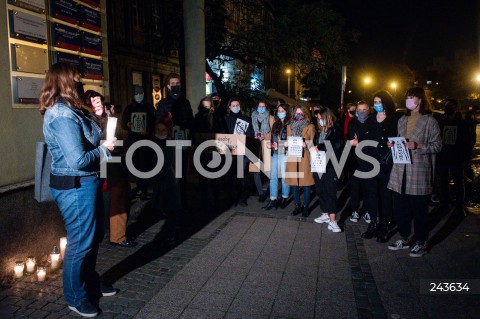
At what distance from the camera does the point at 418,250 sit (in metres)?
5.48

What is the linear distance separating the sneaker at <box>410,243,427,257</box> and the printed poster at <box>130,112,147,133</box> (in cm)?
585

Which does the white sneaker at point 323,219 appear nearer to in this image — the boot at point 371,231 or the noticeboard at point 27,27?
the boot at point 371,231

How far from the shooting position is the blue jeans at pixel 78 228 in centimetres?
366

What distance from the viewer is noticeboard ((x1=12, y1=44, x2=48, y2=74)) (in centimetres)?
504

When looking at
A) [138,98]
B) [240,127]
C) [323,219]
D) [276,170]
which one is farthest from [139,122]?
[323,219]

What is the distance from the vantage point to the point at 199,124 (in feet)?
26.6

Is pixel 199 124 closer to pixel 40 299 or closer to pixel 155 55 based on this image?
pixel 40 299

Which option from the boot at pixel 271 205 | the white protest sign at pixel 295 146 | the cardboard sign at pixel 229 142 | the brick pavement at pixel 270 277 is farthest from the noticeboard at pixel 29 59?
the boot at pixel 271 205

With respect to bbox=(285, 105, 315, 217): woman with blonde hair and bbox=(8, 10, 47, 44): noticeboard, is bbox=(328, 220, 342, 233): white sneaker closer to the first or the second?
bbox=(285, 105, 315, 217): woman with blonde hair

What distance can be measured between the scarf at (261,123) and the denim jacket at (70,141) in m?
4.89

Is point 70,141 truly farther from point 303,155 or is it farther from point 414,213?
point 303,155

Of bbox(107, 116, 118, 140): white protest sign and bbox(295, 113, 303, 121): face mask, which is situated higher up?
bbox(295, 113, 303, 121): face mask

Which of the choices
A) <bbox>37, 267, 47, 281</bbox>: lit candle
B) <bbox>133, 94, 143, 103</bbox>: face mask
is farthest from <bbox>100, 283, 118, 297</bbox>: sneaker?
<bbox>133, 94, 143, 103</bbox>: face mask

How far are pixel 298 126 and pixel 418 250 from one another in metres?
2.87
